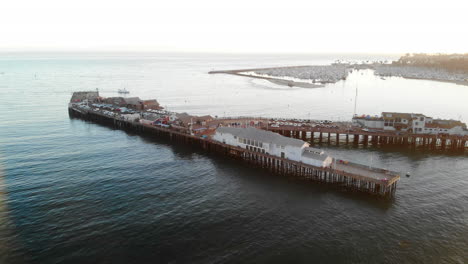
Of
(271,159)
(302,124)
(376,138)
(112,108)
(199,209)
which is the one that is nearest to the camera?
(199,209)

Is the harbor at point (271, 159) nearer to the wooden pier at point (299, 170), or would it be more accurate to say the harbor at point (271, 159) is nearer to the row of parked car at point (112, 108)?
the wooden pier at point (299, 170)

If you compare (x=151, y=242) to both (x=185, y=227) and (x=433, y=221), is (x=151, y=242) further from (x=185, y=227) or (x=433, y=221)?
(x=433, y=221)

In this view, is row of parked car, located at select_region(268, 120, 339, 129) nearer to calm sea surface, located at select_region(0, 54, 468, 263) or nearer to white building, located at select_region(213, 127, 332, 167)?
calm sea surface, located at select_region(0, 54, 468, 263)

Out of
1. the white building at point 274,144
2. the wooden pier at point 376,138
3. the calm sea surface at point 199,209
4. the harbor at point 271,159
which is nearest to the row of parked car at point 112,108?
the harbor at point 271,159

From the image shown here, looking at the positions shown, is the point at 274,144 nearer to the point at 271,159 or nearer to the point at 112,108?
the point at 271,159

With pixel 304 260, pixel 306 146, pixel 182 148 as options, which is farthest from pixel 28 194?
pixel 306 146

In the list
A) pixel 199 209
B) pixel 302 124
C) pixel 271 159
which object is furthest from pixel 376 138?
pixel 199 209
